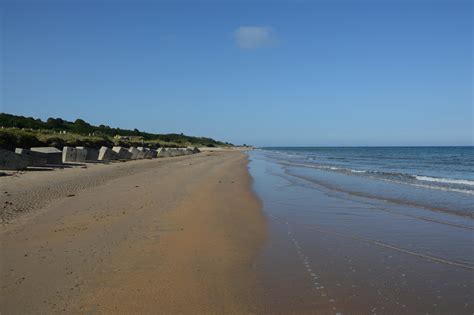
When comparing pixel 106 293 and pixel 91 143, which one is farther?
pixel 91 143

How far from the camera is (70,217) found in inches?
346

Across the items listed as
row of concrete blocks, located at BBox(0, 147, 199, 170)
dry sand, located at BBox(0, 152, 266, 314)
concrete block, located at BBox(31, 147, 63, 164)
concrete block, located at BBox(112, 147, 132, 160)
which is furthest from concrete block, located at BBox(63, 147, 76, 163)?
dry sand, located at BBox(0, 152, 266, 314)

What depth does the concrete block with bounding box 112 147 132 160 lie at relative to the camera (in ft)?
107

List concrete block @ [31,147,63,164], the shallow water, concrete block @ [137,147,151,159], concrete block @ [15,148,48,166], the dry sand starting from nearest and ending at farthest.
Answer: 1. the dry sand
2. the shallow water
3. concrete block @ [15,148,48,166]
4. concrete block @ [31,147,63,164]
5. concrete block @ [137,147,151,159]

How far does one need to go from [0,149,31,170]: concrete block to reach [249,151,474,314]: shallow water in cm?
1138

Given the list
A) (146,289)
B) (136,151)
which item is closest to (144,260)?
(146,289)

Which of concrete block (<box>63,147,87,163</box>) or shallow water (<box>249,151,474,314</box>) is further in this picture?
concrete block (<box>63,147,87,163</box>)

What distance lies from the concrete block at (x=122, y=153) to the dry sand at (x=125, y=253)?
20.6 meters

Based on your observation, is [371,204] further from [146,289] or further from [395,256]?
[146,289]

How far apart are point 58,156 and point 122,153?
12.0 meters

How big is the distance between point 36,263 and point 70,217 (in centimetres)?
329

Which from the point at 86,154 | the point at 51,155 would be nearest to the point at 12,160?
the point at 51,155

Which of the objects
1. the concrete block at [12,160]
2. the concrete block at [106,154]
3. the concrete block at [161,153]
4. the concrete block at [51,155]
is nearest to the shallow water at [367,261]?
the concrete block at [12,160]

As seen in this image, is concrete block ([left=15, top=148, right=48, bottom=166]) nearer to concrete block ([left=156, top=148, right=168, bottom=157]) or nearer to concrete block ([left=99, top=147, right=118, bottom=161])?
concrete block ([left=99, top=147, right=118, bottom=161])
